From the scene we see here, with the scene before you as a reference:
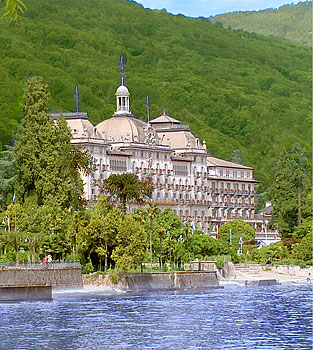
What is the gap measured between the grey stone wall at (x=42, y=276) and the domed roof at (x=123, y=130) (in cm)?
7261

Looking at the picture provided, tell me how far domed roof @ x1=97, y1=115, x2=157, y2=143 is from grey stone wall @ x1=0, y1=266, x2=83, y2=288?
238ft

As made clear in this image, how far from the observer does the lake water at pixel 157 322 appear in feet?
225

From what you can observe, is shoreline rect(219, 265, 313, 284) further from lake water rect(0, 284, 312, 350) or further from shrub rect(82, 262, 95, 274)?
lake water rect(0, 284, 312, 350)

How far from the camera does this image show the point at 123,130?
609 ft

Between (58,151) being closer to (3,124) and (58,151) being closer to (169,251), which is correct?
(169,251)

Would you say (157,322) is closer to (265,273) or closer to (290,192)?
(265,273)

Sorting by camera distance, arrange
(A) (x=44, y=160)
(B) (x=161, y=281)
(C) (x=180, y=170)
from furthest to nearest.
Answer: (C) (x=180, y=170)
(A) (x=44, y=160)
(B) (x=161, y=281)

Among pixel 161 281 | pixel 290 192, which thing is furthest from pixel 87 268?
pixel 290 192

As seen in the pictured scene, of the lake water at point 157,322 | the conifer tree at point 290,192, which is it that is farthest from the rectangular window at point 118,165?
the lake water at point 157,322

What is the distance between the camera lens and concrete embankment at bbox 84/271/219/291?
377ft

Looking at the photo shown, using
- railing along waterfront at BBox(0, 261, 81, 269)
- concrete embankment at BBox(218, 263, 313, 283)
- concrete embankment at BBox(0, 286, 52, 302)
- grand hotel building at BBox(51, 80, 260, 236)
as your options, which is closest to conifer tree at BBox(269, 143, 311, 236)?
grand hotel building at BBox(51, 80, 260, 236)

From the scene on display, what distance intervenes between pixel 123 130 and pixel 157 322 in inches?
4217

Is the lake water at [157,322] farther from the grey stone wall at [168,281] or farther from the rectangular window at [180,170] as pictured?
the rectangular window at [180,170]

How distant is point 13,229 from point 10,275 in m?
25.9
